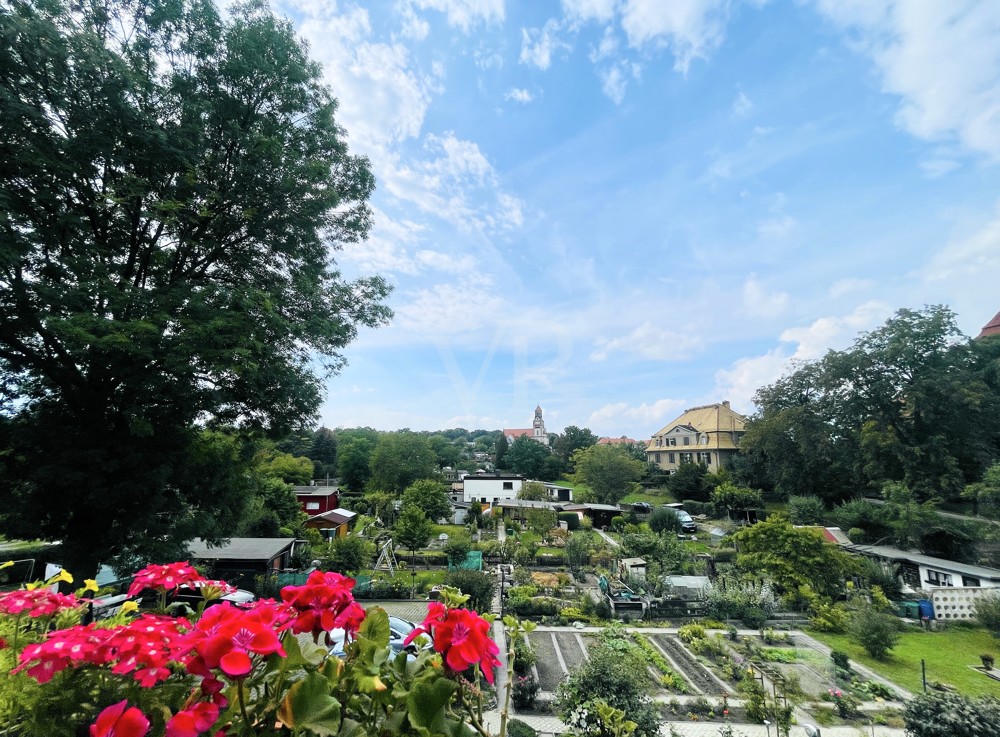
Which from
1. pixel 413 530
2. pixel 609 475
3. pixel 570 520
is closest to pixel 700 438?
pixel 609 475

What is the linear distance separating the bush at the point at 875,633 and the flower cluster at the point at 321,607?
1538cm

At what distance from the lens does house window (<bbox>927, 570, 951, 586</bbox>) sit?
51.2 feet

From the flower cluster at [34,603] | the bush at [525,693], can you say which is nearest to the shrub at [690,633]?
the bush at [525,693]

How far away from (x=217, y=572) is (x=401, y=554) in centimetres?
877

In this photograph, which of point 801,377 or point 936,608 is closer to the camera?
point 936,608

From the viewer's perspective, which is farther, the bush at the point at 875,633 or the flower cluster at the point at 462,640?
the bush at the point at 875,633

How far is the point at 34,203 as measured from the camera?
6410 millimetres

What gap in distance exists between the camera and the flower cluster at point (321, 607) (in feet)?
3.92

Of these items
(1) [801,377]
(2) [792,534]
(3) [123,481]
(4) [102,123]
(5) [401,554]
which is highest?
(1) [801,377]

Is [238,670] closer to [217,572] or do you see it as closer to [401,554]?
[217,572]


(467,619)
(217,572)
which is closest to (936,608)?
(467,619)

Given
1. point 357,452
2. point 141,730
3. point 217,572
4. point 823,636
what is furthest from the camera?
point 357,452

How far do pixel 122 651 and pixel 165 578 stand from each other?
666 mm

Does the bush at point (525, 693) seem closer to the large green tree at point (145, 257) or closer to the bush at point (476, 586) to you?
the bush at point (476, 586)
